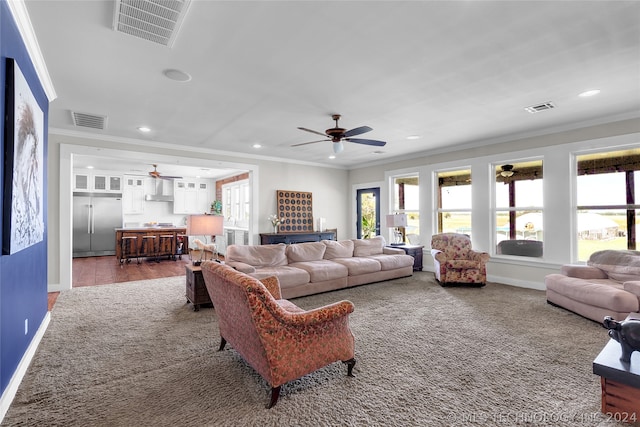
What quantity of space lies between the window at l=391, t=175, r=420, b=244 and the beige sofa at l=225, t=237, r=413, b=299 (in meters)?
1.24

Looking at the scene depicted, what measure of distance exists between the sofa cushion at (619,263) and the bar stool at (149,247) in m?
8.79

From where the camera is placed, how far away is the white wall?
180 inches

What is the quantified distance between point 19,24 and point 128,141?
3629 millimetres

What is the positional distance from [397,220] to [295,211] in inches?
97.6

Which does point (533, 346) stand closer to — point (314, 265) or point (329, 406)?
point (329, 406)

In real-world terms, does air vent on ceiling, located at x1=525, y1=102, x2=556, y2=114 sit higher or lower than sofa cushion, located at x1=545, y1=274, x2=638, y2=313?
higher

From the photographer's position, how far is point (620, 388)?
182cm

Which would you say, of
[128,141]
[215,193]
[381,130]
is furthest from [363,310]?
[215,193]

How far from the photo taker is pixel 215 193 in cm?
1116

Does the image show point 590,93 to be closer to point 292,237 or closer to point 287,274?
point 287,274

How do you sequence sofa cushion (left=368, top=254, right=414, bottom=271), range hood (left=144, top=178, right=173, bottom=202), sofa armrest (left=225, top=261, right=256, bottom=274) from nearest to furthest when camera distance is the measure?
sofa armrest (left=225, top=261, right=256, bottom=274)
sofa cushion (left=368, top=254, right=414, bottom=271)
range hood (left=144, top=178, right=173, bottom=202)

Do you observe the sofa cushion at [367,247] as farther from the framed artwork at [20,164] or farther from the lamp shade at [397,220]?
the framed artwork at [20,164]

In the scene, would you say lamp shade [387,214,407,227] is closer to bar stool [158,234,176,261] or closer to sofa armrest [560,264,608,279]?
sofa armrest [560,264,608,279]

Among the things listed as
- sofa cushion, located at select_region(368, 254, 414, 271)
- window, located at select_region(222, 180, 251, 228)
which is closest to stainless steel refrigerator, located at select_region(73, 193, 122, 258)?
window, located at select_region(222, 180, 251, 228)
